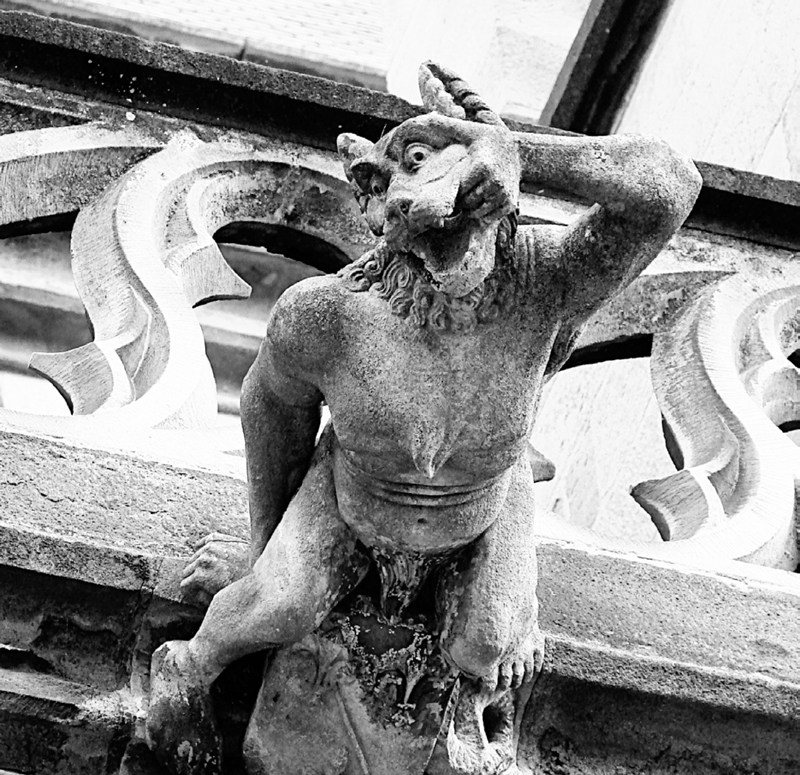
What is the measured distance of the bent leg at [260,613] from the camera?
2.36 m

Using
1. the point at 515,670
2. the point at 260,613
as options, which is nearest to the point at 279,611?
the point at 260,613

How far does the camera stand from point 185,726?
8.09 feet

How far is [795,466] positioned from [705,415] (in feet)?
0.98

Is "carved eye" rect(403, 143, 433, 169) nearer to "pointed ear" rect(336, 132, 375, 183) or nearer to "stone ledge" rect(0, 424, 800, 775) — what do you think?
"pointed ear" rect(336, 132, 375, 183)

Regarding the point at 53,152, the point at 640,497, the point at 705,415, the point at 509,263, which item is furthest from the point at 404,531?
the point at 53,152

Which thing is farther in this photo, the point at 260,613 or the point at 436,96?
the point at 260,613

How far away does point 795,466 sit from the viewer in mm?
3410

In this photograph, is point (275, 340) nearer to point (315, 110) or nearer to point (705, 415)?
point (705, 415)

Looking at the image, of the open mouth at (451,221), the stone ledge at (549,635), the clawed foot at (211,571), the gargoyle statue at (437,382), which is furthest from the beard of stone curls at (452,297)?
the stone ledge at (549,635)

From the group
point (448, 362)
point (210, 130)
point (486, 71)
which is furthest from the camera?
point (486, 71)

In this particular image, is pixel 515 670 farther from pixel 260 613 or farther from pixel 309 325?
pixel 309 325

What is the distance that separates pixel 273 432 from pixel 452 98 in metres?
0.66

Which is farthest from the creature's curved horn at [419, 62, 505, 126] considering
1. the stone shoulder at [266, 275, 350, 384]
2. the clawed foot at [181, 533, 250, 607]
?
the clawed foot at [181, 533, 250, 607]

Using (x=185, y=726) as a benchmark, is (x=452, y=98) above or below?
above
